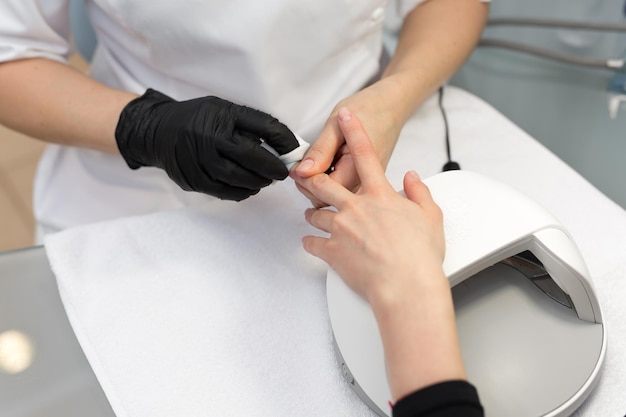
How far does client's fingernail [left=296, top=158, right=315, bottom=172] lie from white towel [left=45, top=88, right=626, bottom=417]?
122 millimetres

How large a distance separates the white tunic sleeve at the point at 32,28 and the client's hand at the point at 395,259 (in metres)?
0.46

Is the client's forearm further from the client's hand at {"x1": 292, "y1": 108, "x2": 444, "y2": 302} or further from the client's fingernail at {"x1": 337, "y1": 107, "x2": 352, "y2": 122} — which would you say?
the client's fingernail at {"x1": 337, "y1": 107, "x2": 352, "y2": 122}

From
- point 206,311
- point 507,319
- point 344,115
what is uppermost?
point 344,115

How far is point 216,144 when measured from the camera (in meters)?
0.69

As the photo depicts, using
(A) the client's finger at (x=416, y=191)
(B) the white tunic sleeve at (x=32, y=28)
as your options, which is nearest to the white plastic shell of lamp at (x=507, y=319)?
(A) the client's finger at (x=416, y=191)

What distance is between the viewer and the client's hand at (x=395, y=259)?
1.67 ft

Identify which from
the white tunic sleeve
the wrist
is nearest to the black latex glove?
the wrist

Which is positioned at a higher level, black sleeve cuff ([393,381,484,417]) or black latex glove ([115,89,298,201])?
black latex glove ([115,89,298,201])

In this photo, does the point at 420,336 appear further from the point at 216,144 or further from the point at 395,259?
the point at 216,144

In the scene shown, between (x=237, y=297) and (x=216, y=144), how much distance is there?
0.19 meters

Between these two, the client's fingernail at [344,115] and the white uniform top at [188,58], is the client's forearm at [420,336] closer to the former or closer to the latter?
the client's fingernail at [344,115]

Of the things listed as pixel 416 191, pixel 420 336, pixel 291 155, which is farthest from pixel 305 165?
pixel 420 336

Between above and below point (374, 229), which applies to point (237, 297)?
below

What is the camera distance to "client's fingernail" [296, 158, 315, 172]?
2.25 feet
